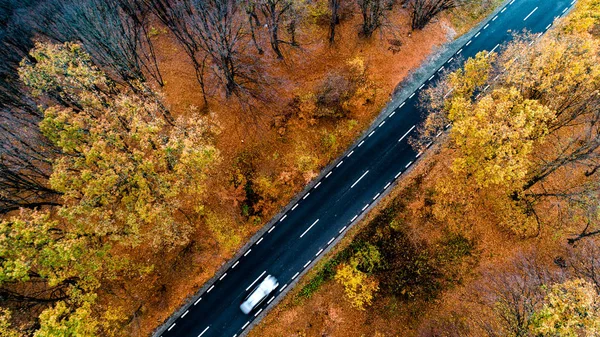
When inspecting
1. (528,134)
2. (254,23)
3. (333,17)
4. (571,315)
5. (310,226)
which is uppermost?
(254,23)

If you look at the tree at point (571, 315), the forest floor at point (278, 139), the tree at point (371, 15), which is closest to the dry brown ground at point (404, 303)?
the forest floor at point (278, 139)

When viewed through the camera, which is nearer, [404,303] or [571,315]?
[571,315]

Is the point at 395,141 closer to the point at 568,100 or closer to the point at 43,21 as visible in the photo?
the point at 568,100

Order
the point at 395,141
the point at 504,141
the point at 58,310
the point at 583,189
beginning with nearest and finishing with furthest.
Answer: the point at 58,310 → the point at 504,141 → the point at 583,189 → the point at 395,141

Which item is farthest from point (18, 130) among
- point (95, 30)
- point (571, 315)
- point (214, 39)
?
point (571, 315)

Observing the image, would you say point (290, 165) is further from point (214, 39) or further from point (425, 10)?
point (425, 10)

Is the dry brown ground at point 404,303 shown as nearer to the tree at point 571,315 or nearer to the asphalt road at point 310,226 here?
the asphalt road at point 310,226

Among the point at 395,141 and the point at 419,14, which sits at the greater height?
the point at 419,14

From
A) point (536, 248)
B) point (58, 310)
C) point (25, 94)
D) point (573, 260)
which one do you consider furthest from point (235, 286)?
point (573, 260)
